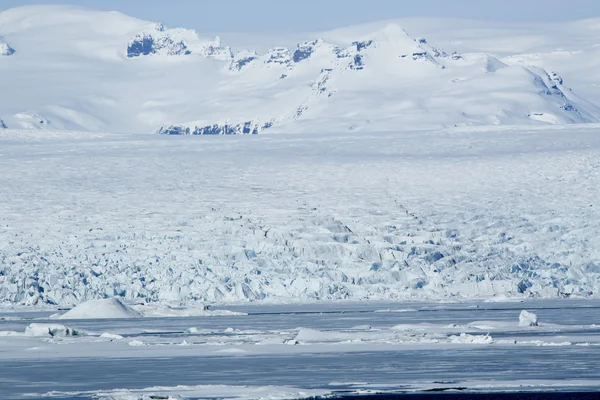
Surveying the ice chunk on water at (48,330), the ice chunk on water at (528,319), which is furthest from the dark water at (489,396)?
the ice chunk on water at (528,319)

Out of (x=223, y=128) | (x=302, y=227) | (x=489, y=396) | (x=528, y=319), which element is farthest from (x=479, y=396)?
(x=223, y=128)

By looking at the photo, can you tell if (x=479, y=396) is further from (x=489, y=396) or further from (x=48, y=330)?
(x=48, y=330)

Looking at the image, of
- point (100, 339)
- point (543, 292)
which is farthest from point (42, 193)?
point (100, 339)

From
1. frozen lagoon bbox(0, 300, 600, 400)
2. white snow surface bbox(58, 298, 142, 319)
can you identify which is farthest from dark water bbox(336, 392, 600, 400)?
white snow surface bbox(58, 298, 142, 319)

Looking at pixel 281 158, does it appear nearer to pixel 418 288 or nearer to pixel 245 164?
pixel 245 164

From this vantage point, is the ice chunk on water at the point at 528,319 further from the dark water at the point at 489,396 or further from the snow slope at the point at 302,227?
the snow slope at the point at 302,227

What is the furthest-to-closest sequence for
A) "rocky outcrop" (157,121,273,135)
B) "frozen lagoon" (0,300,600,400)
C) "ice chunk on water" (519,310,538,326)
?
"rocky outcrop" (157,121,273,135) → "ice chunk on water" (519,310,538,326) → "frozen lagoon" (0,300,600,400)

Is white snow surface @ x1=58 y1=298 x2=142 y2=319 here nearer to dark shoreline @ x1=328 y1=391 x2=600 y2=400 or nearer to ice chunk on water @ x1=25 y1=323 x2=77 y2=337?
ice chunk on water @ x1=25 y1=323 x2=77 y2=337
